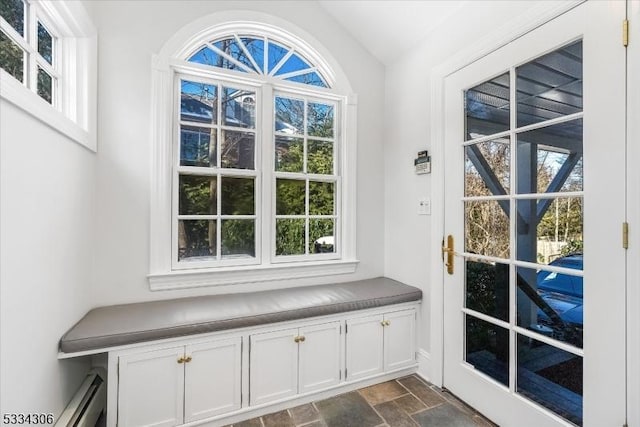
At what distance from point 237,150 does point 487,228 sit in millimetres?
1905

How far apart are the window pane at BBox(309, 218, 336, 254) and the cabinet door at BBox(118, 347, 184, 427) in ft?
4.40

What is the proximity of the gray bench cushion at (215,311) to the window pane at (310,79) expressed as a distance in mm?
1767

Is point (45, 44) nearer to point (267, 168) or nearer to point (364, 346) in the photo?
point (267, 168)

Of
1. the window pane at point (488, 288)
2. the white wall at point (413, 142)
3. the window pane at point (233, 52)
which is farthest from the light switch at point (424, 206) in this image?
the window pane at point (233, 52)

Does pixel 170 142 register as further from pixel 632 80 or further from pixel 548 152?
pixel 632 80

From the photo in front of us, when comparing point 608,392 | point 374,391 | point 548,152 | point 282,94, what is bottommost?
point 374,391

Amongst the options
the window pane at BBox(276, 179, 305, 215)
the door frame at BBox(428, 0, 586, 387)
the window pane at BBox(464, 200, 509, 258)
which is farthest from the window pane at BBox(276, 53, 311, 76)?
the window pane at BBox(464, 200, 509, 258)

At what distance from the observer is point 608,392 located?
4.52 feet

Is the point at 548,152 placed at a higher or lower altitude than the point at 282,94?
lower

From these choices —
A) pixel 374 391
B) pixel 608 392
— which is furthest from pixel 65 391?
pixel 608 392

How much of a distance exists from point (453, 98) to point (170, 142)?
80.4 inches

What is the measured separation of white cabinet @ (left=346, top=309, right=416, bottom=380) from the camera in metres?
2.21

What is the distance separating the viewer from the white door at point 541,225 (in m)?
1.38

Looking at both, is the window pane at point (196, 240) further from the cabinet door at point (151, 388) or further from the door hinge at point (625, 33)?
the door hinge at point (625, 33)
